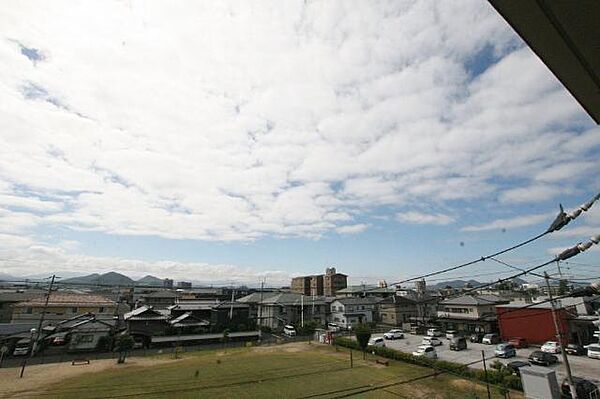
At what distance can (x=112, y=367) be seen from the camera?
88.0 ft

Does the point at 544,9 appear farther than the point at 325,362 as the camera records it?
No

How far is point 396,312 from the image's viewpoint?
163ft

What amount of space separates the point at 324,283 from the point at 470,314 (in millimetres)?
55340

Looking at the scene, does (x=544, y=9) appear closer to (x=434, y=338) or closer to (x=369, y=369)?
(x=369, y=369)

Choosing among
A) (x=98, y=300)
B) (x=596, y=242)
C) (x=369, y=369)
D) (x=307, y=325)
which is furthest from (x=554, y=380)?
(x=98, y=300)

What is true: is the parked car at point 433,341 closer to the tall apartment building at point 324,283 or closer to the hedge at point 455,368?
the hedge at point 455,368

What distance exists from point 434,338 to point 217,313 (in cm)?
3021

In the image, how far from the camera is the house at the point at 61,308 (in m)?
39.7

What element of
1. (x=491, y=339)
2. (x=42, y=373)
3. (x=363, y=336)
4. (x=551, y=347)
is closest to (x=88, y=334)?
(x=42, y=373)

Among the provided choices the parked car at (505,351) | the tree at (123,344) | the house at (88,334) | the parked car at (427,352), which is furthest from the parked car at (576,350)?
the house at (88,334)

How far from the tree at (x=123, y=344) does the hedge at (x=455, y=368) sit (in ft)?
78.6

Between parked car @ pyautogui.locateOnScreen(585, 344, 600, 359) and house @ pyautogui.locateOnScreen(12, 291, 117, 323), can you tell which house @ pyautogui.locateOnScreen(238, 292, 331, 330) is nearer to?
house @ pyautogui.locateOnScreen(12, 291, 117, 323)

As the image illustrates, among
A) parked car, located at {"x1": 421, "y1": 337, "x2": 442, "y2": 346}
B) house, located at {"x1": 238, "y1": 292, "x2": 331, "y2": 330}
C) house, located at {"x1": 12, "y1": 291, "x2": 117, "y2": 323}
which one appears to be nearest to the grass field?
parked car, located at {"x1": 421, "y1": 337, "x2": 442, "y2": 346}

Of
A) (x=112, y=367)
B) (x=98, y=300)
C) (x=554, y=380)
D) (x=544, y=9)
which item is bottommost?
(x=112, y=367)
